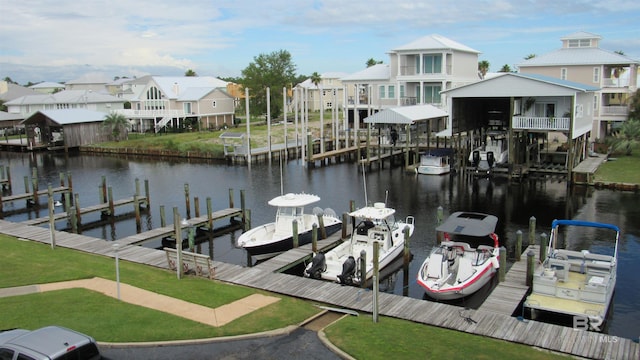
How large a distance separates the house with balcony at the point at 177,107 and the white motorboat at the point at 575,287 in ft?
235

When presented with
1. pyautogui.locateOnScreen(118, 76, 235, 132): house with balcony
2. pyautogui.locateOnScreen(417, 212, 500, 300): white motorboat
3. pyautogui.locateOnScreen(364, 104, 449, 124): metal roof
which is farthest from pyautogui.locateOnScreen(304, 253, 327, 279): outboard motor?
pyautogui.locateOnScreen(118, 76, 235, 132): house with balcony

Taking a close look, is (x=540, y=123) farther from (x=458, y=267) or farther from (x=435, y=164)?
(x=458, y=267)

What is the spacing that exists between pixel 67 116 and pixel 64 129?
2729 millimetres

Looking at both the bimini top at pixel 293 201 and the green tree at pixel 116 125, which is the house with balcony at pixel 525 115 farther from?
the green tree at pixel 116 125

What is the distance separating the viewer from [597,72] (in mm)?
59906

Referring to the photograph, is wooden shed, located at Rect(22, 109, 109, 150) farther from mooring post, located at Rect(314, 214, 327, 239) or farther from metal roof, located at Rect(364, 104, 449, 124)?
mooring post, located at Rect(314, 214, 327, 239)

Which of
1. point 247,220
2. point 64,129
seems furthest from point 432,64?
point 64,129

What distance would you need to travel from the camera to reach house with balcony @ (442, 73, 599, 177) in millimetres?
45312

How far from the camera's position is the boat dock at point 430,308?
15.7 meters

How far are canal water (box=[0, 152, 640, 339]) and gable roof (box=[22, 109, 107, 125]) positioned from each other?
16839 millimetres

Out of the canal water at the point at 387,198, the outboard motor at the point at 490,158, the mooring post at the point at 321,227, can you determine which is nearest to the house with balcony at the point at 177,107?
the canal water at the point at 387,198

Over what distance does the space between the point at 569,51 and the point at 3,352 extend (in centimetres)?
6489

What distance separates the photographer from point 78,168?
6188 cm

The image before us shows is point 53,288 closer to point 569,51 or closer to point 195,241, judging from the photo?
point 195,241
